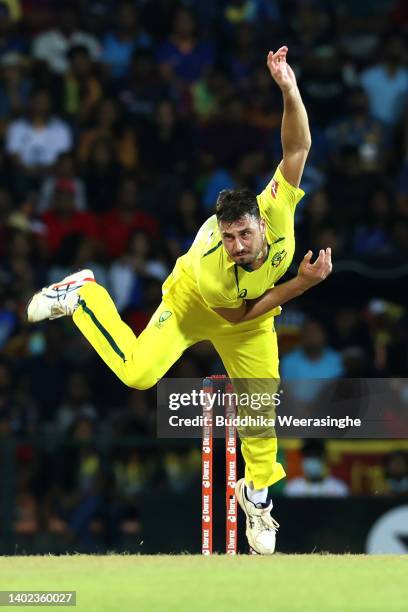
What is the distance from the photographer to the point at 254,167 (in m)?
13.3

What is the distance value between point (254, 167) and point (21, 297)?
2390 mm

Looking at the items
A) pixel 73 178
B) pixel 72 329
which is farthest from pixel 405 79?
pixel 72 329

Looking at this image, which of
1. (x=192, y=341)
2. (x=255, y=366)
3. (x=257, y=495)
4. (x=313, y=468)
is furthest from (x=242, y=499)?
(x=313, y=468)

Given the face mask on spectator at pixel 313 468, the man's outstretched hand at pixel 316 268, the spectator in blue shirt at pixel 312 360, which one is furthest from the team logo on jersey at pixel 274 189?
the spectator in blue shirt at pixel 312 360

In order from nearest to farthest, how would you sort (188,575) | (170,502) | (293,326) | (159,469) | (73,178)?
(188,575) < (170,502) < (159,469) < (293,326) < (73,178)

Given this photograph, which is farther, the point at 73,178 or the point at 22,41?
the point at 22,41

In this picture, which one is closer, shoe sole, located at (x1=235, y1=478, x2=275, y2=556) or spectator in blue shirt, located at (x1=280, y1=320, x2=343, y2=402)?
shoe sole, located at (x1=235, y1=478, x2=275, y2=556)

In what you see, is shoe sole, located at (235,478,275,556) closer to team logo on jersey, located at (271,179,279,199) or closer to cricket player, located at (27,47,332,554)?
cricket player, located at (27,47,332,554)

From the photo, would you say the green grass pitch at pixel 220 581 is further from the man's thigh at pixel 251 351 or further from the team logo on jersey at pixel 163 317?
the team logo on jersey at pixel 163 317

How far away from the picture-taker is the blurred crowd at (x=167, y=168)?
11.8 m

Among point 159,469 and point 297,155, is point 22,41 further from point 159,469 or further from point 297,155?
point 297,155

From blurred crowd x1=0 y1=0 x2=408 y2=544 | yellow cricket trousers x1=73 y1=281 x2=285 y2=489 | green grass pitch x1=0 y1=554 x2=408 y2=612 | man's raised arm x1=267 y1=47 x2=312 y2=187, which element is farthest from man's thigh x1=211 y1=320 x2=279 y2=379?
blurred crowd x1=0 y1=0 x2=408 y2=544

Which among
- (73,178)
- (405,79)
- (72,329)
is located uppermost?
(405,79)

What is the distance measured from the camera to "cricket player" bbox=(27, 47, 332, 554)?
7.84 meters
